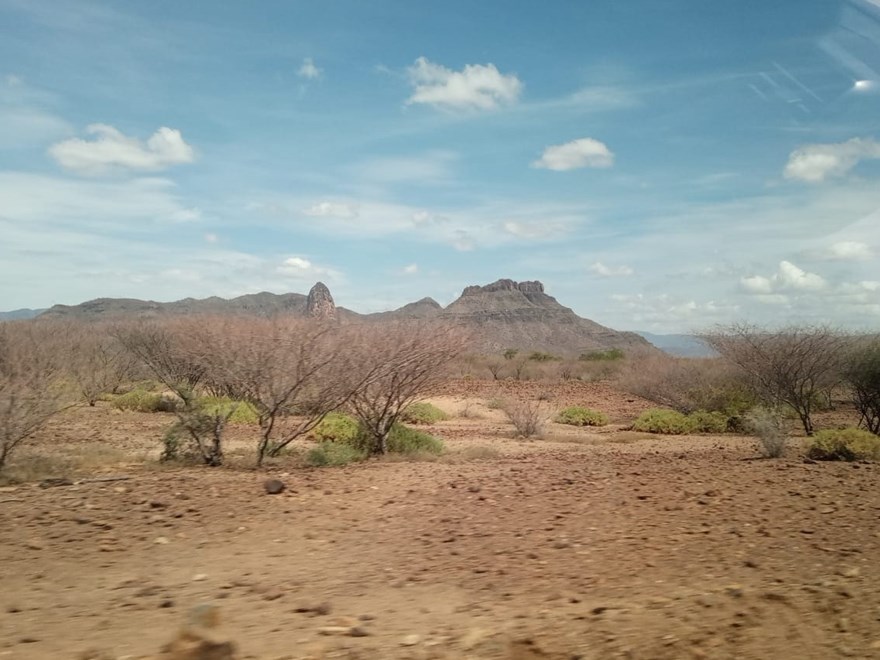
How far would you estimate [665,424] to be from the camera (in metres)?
26.9

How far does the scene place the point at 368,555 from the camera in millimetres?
7605

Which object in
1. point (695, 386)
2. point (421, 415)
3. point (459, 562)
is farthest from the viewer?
point (695, 386)

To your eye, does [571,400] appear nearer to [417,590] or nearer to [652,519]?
[652,519]

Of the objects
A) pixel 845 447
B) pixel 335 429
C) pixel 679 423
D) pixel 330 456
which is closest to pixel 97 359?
pixel 335 429

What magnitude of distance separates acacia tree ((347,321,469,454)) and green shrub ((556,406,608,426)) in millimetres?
14243

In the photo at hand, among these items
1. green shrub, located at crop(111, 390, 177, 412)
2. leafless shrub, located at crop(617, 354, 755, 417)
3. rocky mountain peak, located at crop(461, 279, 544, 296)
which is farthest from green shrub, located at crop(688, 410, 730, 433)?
rocky mountain peak, located at crop(461, 279, 544, 296)

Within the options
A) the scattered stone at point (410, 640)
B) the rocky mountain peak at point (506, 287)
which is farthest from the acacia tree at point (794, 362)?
A: the rocky mountain peak at point (506, 287)

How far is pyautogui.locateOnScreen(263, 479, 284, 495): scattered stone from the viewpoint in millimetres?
10555

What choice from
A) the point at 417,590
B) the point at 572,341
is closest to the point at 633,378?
the point at 417,590

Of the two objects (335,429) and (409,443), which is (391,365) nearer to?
(409,443)

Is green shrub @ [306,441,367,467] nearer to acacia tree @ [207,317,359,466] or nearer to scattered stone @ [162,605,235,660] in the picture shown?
acacia tree @ [207,317,359,466]

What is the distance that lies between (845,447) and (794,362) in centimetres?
1122

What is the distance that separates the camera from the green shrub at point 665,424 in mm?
26703

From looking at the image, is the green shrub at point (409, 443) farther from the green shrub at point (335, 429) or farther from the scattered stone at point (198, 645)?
the scattered stone at point (198, 645)
